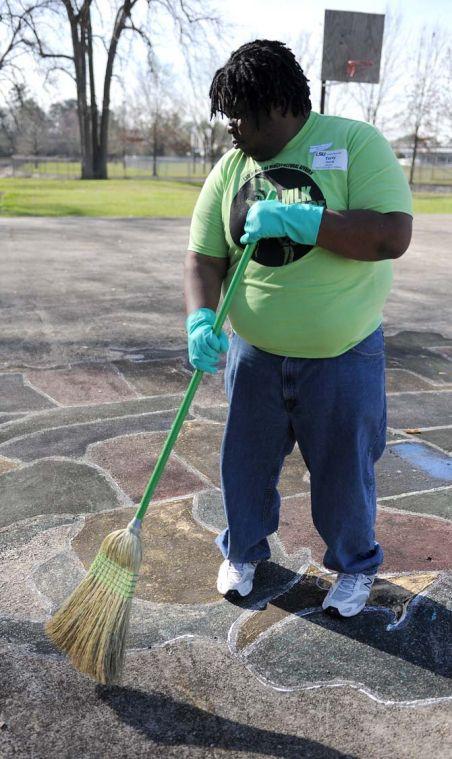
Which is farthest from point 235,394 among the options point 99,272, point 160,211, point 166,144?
point 166,144

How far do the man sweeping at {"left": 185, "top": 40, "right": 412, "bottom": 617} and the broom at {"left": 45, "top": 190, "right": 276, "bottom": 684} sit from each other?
104 mm

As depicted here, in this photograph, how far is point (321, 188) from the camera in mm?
A: 2072

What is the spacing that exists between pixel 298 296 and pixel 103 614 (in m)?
1.05

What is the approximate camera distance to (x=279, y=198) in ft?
6.89

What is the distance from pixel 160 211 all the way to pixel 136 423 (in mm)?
13947

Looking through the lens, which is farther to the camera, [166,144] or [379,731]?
[166,144]

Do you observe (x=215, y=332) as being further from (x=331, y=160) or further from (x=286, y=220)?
(x=331, y=160)

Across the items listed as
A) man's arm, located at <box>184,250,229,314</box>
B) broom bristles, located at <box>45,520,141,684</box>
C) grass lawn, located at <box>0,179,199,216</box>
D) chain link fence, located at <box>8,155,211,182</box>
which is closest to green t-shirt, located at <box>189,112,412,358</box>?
man's arm, located at <box>184,250,229,314</box>

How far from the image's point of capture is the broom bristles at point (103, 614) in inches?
79.5

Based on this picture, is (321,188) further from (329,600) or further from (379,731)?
(379,731)

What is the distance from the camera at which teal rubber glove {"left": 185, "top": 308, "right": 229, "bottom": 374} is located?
7.34ft

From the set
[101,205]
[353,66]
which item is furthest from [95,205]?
[353,66]

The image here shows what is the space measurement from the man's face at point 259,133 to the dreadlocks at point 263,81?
0.02 m

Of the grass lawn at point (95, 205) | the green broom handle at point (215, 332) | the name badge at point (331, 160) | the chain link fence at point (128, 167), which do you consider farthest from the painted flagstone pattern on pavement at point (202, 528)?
the chain link fence at point (128, 167)
